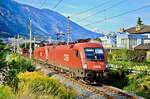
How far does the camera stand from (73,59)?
31.2 metres

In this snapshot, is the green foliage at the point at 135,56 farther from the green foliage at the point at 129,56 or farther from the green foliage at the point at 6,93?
the green foliage at the point at 6,93

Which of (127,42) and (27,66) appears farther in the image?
(127,42)

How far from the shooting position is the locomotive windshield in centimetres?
2907

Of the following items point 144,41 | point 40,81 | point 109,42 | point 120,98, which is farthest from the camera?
point 109,42

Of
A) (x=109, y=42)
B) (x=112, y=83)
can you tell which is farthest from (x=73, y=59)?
(x=109, y=42)

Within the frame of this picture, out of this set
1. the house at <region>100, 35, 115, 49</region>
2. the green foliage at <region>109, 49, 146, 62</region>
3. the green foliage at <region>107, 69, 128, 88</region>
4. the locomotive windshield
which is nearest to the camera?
the locomotive windshield

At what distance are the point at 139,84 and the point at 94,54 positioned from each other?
4054mm

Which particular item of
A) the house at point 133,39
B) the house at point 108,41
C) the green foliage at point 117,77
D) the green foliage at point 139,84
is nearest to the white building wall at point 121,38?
the house at point 133,39

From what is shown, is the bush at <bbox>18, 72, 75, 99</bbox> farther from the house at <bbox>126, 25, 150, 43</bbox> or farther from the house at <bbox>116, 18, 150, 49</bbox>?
the house at <bbox>126, 25, 150, 43</bbox>

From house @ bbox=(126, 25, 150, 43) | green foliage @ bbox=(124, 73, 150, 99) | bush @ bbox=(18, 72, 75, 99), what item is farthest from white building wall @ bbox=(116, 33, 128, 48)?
bush @ bbox=(18, 72, 75, 99)

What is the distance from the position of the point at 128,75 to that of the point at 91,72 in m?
3.00

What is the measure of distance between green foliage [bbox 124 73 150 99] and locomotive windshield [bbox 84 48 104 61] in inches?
93.1

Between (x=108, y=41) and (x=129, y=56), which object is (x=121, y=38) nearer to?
(x=108, y=41)

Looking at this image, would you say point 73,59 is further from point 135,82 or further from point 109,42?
point 109,42
